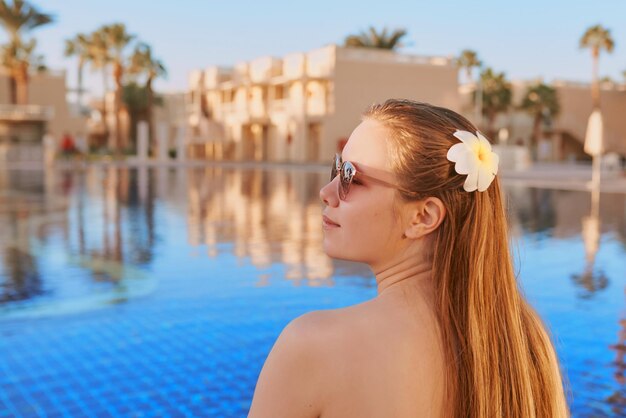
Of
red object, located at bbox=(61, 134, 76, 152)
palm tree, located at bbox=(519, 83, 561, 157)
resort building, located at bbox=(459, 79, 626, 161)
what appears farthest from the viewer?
resort building, located at bbox=(459, 79, 626, 161)

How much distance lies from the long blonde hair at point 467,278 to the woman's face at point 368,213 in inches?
1.0

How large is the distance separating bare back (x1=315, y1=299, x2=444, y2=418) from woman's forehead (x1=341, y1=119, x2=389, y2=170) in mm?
223

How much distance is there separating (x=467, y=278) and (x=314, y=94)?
4161cm

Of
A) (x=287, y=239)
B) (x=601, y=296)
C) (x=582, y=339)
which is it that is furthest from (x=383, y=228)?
(x=287, y=239)

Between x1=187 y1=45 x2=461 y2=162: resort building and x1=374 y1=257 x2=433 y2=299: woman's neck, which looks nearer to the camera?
x1=374 y1=257 x2=433 y2=299: woman's neck

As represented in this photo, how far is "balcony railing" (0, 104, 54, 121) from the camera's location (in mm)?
44562

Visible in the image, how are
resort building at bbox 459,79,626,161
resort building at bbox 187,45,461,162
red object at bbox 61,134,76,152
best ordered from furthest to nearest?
1. resort building at bbox 459,79,626,161
2. resort building at bbox 187,45,461,162
3. red object at bbox 61,134,76,152


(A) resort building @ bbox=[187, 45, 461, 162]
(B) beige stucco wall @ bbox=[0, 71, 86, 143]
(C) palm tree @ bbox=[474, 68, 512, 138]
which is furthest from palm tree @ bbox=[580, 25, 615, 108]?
(B) beige stucco wall @ bbox=[0, 71, 86, 143]

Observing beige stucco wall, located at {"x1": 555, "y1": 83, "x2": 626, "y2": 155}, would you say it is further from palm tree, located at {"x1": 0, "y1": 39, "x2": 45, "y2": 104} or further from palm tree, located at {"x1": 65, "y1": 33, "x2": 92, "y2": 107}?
palm tree, located at {"x1": 0, "y1": 39, "x2": 45, "y2": 104}

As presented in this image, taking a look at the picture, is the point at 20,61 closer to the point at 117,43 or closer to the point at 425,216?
the point at 117,43

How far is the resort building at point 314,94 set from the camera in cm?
4069

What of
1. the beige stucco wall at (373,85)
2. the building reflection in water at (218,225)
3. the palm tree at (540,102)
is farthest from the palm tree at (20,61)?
the palm tree at (540,102)

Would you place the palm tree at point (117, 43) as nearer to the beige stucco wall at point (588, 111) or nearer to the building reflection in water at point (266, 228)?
the building reflection in water at point (266, 228)

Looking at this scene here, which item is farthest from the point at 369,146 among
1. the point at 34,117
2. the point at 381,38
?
the point at 381,38
